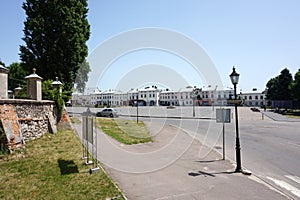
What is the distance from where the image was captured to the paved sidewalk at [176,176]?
6.00 metres

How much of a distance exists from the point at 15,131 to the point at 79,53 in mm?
13841

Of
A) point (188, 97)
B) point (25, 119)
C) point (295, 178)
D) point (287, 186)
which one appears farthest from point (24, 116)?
point (188, 97)

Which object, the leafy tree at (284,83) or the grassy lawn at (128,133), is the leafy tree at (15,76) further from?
the leafy tree at (284,83)

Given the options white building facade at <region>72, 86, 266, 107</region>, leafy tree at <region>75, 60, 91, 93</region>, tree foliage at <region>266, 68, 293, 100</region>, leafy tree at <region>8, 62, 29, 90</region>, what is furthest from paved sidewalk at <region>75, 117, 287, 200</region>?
tree foliage at <region>266, 68, 293, 100</region>

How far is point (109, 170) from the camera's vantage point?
802 centimetres

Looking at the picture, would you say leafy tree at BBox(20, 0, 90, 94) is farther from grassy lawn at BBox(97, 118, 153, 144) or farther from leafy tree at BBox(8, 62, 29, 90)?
leafy tree at BBox(8, 62, 29, 90)

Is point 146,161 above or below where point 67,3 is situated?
below

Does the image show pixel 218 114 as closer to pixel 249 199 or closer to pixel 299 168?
pixel 299 168

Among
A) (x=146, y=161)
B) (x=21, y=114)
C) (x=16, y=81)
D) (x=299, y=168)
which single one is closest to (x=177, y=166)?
(x=146, y=161)

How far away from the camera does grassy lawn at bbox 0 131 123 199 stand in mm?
5863

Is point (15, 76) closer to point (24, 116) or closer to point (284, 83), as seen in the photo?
point (24, 116)

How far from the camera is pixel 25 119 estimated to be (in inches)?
459

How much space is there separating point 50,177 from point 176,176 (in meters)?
4.14

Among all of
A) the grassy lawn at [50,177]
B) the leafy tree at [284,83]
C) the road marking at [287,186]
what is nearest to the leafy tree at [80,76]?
the grassy lawn at [50,177]
